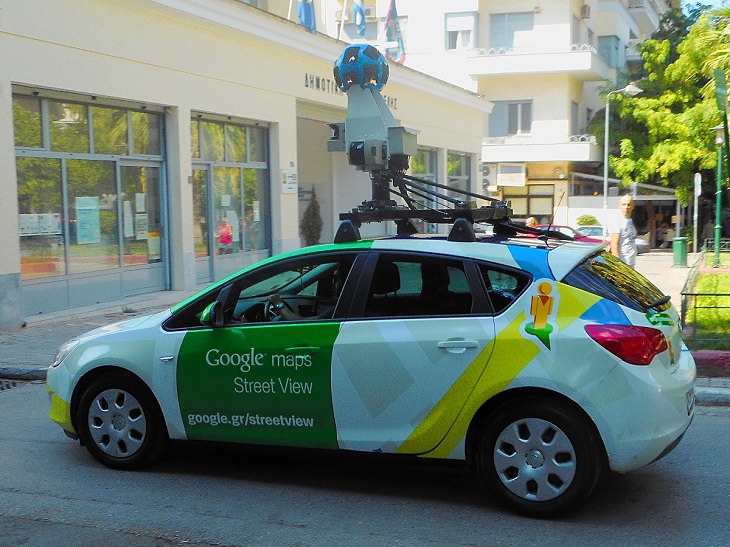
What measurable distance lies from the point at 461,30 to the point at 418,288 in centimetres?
3292

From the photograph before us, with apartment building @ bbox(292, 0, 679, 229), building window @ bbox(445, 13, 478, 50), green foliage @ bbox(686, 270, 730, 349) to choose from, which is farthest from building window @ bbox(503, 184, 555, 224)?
green foliage @ bbox(686, 270, 730, 349)

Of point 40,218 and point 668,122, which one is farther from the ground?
point 668,122

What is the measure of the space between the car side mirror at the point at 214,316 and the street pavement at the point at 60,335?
4655mm

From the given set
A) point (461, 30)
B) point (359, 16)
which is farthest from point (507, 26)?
point (359, 16)

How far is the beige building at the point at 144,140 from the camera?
12.4 meters

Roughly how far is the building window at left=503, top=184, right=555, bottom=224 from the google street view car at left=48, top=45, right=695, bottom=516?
32.7m

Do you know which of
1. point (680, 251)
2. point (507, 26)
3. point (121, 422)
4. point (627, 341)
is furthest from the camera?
point (507, 26)

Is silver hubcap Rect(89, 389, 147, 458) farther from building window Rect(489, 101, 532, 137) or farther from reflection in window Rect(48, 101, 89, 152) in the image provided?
building window Rect(489, 101, 532, 137)

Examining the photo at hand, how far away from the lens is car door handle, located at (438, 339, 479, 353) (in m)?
4.85

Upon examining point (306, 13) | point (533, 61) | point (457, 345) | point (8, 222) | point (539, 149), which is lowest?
point (457, 345)

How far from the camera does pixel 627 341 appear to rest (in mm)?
4629

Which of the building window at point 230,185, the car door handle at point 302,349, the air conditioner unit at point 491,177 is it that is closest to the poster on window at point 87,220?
the building window at point 230,185

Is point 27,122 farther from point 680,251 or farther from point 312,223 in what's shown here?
point 680,251

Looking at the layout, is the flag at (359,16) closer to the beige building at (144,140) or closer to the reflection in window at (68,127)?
the beige building at (144,140)
